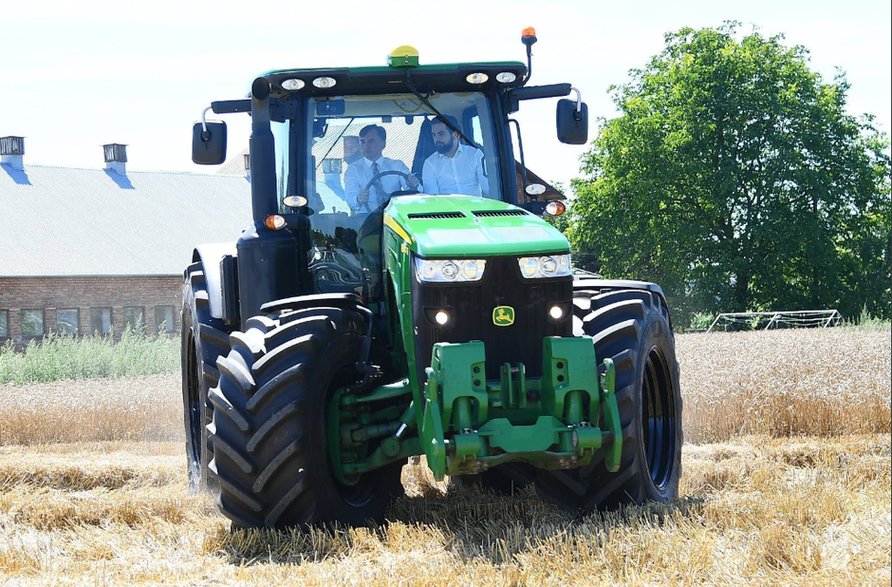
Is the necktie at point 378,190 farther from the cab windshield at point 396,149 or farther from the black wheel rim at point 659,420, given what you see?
the black wheel rim at point 659,420

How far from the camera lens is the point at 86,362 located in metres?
23.9

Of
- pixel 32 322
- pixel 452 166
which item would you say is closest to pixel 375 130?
pixel 452 166

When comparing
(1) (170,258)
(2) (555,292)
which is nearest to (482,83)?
(2) (555,292)

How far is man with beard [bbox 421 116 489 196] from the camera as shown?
307 inches

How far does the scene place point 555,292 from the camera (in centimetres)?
677

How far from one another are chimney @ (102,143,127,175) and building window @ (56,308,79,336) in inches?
249

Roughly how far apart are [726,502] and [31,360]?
18523mm

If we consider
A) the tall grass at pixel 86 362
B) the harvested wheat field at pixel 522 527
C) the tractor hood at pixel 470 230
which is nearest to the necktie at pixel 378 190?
the tractor hood at pixel 470 230

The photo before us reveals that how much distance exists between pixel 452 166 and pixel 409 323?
1428mm

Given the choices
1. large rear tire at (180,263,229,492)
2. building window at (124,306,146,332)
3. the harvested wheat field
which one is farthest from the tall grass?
large rear tire at (180,263,229,492)

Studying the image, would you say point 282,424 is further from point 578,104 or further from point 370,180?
point 578,104

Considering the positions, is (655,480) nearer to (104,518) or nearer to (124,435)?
(104,518)

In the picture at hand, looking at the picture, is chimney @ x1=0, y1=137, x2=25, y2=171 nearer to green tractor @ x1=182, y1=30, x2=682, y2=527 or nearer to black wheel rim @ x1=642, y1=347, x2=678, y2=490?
green tractor @ x1=182, y1=30, x2=682, y2=527

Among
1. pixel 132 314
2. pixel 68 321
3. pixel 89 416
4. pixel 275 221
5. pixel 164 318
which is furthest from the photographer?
pixel 164 318
